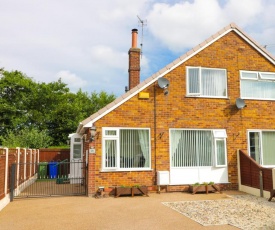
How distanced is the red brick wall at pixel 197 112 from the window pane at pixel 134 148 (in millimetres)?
284

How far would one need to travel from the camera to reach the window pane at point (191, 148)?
39.7 feet

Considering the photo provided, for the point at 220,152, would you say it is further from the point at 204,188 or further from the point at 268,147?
the point at 268,147

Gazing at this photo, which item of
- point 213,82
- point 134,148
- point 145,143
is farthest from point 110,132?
point 213,82

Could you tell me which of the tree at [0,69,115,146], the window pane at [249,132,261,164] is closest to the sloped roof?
the window pane at [249,132,261,164]

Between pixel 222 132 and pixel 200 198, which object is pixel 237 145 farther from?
pixel 200 198

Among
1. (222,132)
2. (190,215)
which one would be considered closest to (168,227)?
(190,215)

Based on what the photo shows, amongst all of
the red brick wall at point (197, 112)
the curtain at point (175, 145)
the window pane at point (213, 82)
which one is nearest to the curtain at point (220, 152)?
the red brick wall at point (197, 112)

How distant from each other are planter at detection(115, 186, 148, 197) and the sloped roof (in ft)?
8.88

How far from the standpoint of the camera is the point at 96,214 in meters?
8.12

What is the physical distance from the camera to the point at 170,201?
32.7ft

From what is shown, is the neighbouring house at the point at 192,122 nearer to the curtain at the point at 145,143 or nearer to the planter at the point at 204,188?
the curtain at the point at 145,143

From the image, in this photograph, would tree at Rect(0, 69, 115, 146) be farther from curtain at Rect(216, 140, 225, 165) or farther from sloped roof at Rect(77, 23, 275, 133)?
curtain at Rect(216, 140, 225, 165)

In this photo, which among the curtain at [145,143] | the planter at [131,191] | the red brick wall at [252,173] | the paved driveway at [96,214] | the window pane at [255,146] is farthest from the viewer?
the window pane at [255,146]

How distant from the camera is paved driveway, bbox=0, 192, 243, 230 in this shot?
22.9 ft
